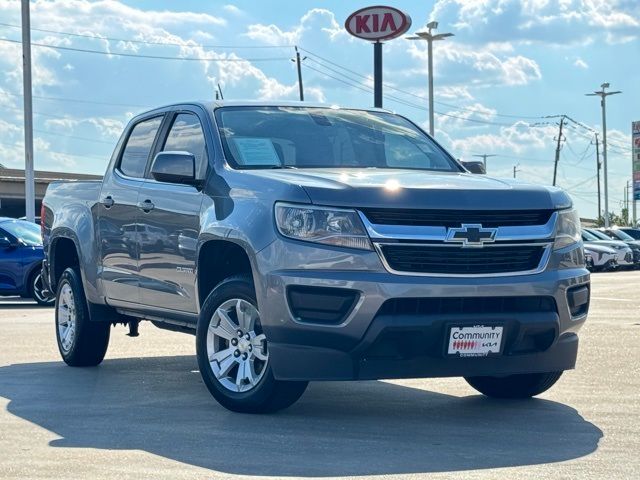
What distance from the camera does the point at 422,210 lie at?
7246 mm

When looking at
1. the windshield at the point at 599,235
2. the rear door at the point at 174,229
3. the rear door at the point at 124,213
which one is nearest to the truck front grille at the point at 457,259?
the rear door at the point at 174,229

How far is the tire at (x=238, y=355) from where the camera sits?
25.1ft

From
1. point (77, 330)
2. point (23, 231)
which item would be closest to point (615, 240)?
point (23, 231)

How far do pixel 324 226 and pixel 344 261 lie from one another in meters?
0.24

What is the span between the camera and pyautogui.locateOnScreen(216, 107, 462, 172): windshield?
28.0 feet

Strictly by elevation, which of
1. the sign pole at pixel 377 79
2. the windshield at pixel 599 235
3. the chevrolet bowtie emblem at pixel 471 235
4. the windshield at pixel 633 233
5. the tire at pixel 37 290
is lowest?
the windshield at pixel 633 233

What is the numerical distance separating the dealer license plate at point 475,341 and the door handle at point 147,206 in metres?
2.79

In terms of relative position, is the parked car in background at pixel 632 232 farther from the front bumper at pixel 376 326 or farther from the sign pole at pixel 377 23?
the front bumper at pixel 376 326

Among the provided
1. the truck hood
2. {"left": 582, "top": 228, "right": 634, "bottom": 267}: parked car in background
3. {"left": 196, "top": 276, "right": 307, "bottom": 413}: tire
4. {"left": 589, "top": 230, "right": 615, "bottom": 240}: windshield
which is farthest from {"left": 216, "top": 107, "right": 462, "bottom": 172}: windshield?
{"left": 589, "top": 230, "right": 615, "bottom": 240}: windshield

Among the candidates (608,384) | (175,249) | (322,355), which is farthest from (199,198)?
(608,384)

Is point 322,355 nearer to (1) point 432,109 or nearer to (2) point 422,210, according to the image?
(2) point 422,210

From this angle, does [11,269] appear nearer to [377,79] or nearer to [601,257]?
[377,79]

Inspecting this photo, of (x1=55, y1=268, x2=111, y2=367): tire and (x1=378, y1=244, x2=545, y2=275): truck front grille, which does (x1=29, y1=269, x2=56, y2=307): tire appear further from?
(x1=378, y1=244, x2=545, y2=275): truck front grille

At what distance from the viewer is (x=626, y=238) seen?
47094mm
